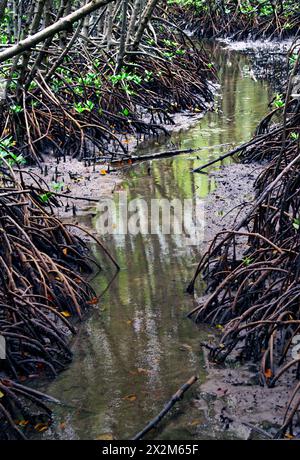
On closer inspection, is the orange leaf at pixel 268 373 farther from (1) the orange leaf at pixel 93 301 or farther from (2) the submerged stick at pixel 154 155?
(2) the submerged stick at pixel 154 155

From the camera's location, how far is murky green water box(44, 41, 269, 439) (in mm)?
3717

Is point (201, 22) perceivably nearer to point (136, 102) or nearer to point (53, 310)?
point (136, 102)

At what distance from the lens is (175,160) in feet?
27.9

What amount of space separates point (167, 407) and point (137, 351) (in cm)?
74

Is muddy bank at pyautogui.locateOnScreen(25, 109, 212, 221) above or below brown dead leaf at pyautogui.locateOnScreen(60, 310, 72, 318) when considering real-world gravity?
above

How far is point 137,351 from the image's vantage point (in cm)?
441

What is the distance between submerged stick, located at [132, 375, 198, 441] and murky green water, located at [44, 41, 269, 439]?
0.12 feet

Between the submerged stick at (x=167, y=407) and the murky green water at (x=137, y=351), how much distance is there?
4 cm

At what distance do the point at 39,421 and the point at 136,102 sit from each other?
22.2 ft

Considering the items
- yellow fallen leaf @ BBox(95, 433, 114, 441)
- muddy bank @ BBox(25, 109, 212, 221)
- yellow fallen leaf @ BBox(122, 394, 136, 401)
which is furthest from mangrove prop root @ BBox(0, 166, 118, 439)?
muddy bank @ BBox(25, 109, 212, 221)

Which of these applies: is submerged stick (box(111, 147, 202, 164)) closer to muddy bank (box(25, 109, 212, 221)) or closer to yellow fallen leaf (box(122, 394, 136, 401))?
muddy bank (box(25, 109, 212, 221))

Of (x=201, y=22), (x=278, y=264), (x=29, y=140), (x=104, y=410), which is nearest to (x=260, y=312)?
(x=278, y=264)

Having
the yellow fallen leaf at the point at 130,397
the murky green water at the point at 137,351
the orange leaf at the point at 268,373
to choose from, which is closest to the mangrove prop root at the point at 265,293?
the orange leaf at the point at 268,373

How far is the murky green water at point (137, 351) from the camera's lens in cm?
372
